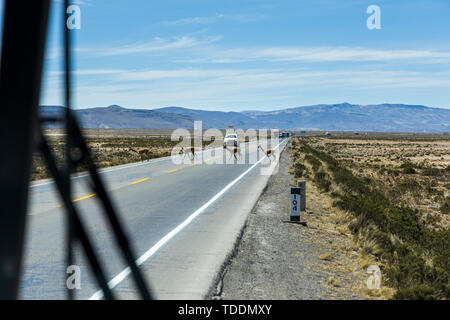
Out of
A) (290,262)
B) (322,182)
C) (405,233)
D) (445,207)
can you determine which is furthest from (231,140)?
(290,262)

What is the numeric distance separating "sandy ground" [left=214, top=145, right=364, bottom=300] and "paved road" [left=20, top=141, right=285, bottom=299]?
0.34m

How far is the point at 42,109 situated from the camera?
74.0 inches

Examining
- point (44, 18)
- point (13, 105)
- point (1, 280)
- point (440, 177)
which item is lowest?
point (440, 177)

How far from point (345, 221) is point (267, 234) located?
9.60ft

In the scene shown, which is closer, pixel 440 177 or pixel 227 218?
pixel 227 218

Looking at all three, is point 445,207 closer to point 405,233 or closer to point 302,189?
point 405,233

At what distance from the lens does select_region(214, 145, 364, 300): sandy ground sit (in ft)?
19.2

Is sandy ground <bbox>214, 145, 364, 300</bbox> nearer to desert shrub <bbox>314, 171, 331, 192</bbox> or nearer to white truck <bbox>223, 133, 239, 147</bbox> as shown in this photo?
desert shrub <bbox>314, 171, 331, 192</bbox>

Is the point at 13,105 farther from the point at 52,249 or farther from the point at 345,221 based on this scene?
the point at 345,221

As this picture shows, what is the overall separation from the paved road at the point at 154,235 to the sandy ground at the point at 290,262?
13.2 inches

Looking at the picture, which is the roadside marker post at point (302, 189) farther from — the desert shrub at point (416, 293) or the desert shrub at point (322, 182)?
the desert shrub at point (416, 293)
